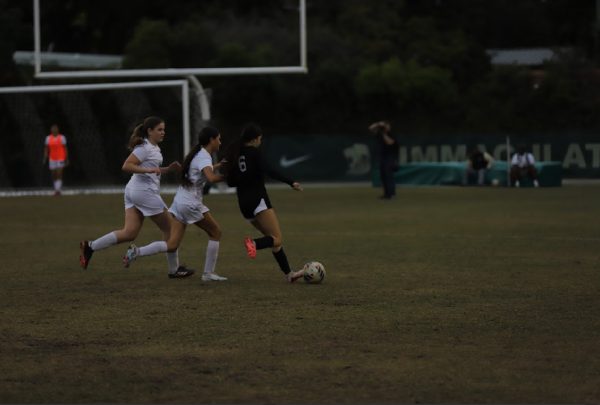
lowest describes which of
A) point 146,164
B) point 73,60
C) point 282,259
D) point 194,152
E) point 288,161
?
point 288,161

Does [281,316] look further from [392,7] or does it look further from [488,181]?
[392,7]

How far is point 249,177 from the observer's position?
12.9 metres

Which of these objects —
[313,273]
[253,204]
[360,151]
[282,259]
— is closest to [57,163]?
[360,151]

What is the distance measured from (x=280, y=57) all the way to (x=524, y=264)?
3581cm

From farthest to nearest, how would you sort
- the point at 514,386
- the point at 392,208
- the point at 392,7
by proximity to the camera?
the point at 392,7, the point at 392,208, the point at 514,386

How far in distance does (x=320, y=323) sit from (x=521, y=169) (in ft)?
93.9

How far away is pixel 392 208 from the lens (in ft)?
88.0

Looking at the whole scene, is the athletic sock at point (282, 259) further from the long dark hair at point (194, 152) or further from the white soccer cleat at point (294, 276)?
the long dark hair at point (194, 152)

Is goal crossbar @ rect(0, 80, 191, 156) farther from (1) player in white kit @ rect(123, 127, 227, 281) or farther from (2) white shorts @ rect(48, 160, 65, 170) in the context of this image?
(1) player in white kit @ rect(123, 127, 227, 281)

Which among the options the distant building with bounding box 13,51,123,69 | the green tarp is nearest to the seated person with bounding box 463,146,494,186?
the green tarp

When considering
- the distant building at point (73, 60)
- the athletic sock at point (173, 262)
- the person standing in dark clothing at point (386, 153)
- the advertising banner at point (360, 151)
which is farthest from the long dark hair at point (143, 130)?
the distant building at point (73, 60)

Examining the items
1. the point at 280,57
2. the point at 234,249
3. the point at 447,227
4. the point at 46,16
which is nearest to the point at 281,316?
the point at 234,249

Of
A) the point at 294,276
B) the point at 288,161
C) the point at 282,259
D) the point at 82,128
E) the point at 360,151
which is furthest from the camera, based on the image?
the point at 288,161

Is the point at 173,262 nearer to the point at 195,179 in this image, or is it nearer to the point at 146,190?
the point at 146,190
